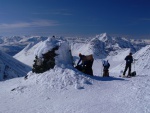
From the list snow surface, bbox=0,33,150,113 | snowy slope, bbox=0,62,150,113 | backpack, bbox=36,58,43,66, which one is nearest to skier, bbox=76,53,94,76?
snow surface, bbox=0,33,150,113

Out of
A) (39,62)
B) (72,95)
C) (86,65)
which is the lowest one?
(72,95)

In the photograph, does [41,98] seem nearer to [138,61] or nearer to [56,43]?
[56,43]

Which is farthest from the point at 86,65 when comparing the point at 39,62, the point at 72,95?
the point at 72,95

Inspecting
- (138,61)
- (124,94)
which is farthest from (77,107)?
(138,61)

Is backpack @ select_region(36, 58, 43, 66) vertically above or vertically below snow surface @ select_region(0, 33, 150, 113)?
above

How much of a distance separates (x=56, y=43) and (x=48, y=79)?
18.4 feet

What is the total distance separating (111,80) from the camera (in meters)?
26.0

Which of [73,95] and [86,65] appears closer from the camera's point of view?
[73,95]

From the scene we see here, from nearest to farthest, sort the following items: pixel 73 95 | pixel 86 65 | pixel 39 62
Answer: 1. pixel 73 95
2. pixel 86 65
3. pixel 39 62

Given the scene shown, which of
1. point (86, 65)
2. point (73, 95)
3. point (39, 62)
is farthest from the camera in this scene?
point (39, 62)

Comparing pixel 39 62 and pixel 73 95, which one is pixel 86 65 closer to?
pixel 39 62

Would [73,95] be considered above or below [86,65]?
below

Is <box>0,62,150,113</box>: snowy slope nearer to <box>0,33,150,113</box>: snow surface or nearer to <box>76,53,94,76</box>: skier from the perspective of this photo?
<box>0,33,150,113</box>: snow surface

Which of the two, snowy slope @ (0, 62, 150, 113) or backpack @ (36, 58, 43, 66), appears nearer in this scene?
snowy slope @ (0, 62, 150, 113)
